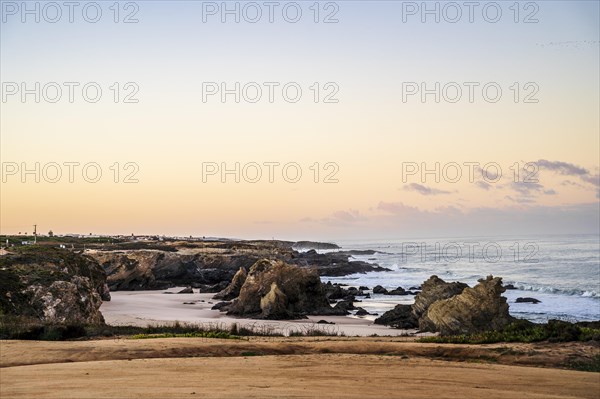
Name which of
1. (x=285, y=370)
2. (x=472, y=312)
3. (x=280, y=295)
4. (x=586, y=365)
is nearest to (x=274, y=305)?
(x=280, y=295)

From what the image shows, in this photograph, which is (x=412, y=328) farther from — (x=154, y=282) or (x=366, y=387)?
(x=154, y=282)

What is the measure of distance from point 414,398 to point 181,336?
1245cm

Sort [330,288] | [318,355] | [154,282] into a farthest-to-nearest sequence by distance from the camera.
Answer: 1. [154,282]
2. [330,288]
3. [318,355]

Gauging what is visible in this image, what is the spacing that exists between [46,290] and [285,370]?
692 inches

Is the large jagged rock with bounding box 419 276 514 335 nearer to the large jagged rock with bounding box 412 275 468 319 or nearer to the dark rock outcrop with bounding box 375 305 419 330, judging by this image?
the dark rock outcrop with bounding box 375 305 419 330

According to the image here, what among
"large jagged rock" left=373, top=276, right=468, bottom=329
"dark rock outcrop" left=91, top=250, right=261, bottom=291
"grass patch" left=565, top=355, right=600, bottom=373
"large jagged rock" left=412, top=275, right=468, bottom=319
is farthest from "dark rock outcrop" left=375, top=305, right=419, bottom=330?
"dark rock outcrop" left=91, top=250, right=261, bottom=291

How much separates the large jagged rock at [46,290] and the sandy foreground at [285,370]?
28.2 feet

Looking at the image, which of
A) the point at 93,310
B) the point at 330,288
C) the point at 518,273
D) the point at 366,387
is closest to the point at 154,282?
the point at 330,288

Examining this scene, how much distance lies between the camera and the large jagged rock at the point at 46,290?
93.8 ft

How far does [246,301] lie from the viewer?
42656 mm

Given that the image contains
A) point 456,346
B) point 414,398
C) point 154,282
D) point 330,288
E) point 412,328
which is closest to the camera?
point 414,398

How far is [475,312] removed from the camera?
30234 millimetres

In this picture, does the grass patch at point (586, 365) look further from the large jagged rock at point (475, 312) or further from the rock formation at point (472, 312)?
the large jagged rock at point (475, 312)

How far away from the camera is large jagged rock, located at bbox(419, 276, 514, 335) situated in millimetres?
30000
